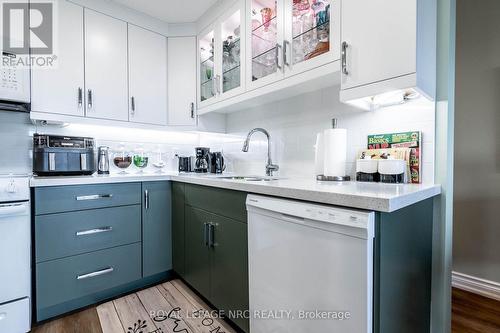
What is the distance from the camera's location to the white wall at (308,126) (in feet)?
4.11

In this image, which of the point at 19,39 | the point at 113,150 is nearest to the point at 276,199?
the point at 113,150

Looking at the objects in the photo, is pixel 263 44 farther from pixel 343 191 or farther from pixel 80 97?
pixel 80 97

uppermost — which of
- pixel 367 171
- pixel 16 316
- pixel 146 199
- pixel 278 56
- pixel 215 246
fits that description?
pixel 278 56

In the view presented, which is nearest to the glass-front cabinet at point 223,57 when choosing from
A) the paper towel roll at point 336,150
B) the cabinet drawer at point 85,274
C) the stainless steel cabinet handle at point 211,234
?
the paper towel roll at point 336,150

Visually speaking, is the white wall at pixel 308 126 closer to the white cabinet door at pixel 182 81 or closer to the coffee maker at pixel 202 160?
the coffee maker at pixel 202 160

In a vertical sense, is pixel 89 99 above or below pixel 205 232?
above

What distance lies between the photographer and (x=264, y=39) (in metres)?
1.69

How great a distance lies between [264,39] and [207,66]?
786 mm

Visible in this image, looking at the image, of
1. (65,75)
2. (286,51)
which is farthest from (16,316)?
(286,51)

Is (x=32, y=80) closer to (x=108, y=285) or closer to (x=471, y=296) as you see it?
(x=108, y=285)

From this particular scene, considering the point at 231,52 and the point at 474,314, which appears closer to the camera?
the point at 474,314

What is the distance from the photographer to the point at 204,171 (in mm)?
2449

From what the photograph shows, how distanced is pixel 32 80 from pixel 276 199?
1907 millimetres

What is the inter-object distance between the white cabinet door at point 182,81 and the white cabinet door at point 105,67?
41 cm
